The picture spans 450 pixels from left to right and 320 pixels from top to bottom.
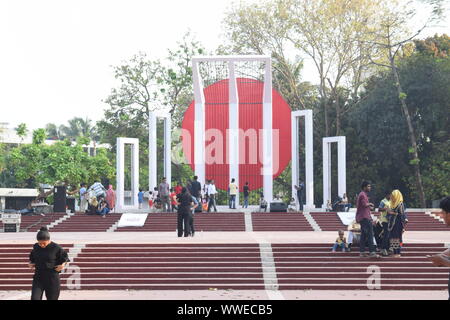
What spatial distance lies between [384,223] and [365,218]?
51cm

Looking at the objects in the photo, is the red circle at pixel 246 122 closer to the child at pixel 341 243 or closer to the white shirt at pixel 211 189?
the white shirt at pixel 211 189

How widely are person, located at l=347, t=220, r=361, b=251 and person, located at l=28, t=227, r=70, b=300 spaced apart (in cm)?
841

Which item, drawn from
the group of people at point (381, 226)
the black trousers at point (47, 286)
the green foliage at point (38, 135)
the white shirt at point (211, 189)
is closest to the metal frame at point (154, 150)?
the white shirt at point (211, 189)

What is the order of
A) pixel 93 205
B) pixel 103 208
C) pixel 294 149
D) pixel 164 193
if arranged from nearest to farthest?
1. pixel 103 208
2. pixel 93 205
3. pixel 164 193
4. pixel 294 149

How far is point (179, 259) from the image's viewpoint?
1565 centimetres

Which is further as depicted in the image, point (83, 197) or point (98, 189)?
point (83, 197)

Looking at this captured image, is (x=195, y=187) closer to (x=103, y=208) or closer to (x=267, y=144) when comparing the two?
(x=103, y=208)

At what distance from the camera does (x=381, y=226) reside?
15.4 metres

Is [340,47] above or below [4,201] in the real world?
above

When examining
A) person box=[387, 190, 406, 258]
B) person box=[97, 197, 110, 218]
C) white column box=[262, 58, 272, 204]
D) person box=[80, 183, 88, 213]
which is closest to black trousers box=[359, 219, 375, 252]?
person box=[387, 190, 406, 258]

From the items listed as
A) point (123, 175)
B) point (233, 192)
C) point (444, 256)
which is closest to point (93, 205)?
point (123, 175)

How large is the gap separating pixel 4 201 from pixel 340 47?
93.7 feet

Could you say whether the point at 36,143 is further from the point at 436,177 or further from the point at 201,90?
the point at 436,177
